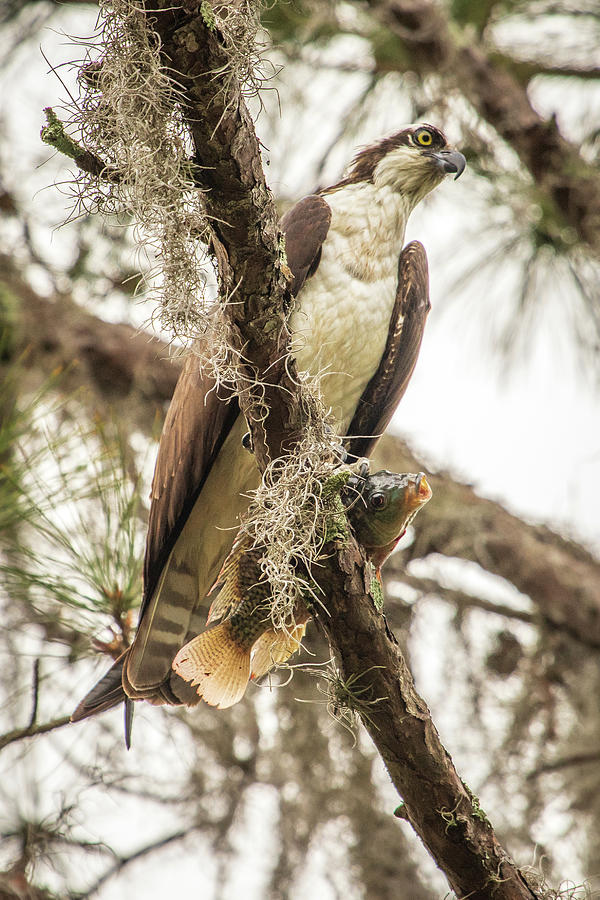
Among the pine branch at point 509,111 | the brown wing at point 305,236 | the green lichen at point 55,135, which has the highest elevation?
the pine branch at point 509,111

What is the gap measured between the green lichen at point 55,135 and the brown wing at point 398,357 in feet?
4.21

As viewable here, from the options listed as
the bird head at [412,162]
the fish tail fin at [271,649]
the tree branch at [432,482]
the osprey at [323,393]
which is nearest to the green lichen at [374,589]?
the fish tail fin at [271,649]

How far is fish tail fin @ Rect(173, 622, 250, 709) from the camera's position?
1.94 m

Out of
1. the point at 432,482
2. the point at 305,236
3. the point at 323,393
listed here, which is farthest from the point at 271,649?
the point at 432,482

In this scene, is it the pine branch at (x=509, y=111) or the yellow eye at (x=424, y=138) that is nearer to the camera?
the yellow eye at (x=424, y=138)

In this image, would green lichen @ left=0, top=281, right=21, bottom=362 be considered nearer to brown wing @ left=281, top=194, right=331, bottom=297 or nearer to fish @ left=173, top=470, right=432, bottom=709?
brown wing @ left=281, top=194, right=331, bottom=297

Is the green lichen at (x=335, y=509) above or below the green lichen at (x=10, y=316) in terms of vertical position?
below

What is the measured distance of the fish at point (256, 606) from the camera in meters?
1.88

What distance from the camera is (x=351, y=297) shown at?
2.43 meters

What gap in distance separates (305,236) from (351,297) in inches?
8.4

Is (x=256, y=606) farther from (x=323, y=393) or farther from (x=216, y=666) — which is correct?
(x=323, y=393)

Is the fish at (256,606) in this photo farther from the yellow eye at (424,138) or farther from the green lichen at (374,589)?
the yellow eye at (424,138)

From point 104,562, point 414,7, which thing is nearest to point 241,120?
point 104,562

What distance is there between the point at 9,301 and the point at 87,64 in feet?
9.67
